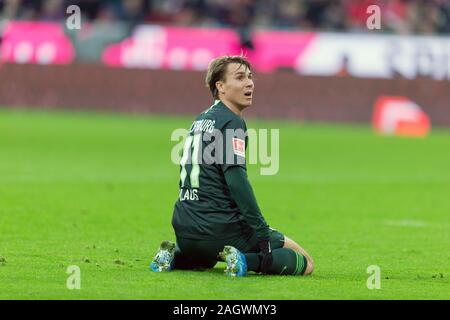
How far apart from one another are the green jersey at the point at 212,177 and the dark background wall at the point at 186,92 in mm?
21489

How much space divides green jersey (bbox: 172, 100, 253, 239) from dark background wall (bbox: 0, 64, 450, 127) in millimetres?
21489

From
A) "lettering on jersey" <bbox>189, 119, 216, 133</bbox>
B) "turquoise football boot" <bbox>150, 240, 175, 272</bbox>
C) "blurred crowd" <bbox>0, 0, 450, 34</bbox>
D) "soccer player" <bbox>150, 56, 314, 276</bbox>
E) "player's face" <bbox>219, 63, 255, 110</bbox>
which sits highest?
"blurred crowd" <bbox>0, 0, 450, 34</bbox>

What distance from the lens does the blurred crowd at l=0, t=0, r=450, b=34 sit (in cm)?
3253

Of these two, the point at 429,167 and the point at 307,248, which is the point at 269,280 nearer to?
the point at 307,248

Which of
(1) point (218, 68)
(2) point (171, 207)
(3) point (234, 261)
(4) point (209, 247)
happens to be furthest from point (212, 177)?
(2) point (171, 207)

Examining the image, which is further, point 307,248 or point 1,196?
point 1,196

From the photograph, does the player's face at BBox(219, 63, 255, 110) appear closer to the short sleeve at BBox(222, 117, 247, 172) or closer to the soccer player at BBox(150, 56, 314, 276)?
the soccer player at BBox(150, 56, 314, 276)

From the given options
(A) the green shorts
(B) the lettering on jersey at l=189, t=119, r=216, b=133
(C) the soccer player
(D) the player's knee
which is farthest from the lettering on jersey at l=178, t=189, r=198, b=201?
(D) the player's knee

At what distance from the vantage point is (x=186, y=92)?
3175 centimetres

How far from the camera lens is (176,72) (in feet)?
104

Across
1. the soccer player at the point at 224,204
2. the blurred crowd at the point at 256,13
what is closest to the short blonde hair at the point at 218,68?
the soccer player at the point at 224,204

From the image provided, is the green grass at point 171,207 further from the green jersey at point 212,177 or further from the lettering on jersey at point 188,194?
the lettering on jersey at point 188,194

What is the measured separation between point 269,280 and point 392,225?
196 inches
